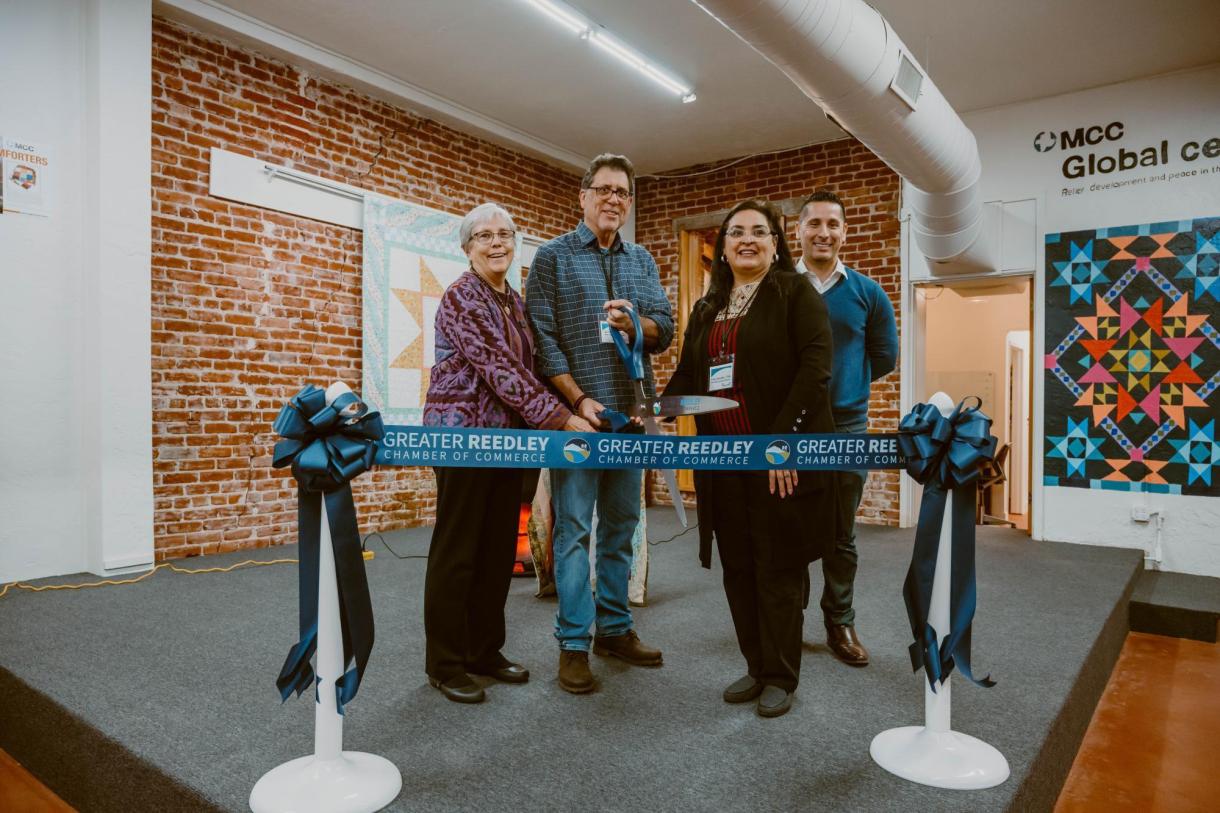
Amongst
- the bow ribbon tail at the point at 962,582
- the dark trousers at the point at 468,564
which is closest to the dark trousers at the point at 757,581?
the bow ribbon tail at the point at 962,582

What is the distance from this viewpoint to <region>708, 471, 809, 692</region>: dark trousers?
1.92 metres

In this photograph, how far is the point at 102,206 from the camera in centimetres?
356

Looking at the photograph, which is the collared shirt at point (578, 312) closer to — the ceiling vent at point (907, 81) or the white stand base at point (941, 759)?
the white stand base at point (941, 759)

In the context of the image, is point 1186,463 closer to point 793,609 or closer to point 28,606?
point 793,609

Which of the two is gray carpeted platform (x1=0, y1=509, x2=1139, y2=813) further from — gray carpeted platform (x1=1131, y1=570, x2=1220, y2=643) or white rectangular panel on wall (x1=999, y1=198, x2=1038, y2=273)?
white rectangular panel on wall (x1=999, y1=198, x2=1038, y2=273)

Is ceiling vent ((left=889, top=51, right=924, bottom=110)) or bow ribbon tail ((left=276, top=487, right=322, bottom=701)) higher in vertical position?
ceiling vent ((left=889, top=51, right=924, bottom=110))

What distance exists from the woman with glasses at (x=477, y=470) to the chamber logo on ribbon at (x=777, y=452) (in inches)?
20.7

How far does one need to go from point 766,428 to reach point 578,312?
2.22ft

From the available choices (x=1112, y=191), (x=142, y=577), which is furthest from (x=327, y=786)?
(x=1112, y=191)

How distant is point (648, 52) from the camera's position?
4.52 m

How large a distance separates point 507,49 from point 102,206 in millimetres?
2434

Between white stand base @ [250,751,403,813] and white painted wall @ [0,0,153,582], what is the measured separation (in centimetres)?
277

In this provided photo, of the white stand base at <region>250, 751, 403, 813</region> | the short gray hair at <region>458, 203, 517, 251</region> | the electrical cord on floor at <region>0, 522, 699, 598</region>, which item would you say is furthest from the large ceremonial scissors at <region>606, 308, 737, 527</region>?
the electrical cord on floor at <region>0, 522, 699, 598</region>

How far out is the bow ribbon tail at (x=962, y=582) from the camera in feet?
5.44
